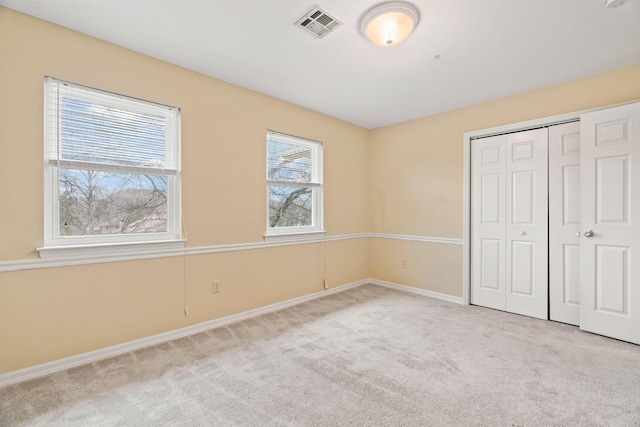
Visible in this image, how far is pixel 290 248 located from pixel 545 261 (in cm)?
289

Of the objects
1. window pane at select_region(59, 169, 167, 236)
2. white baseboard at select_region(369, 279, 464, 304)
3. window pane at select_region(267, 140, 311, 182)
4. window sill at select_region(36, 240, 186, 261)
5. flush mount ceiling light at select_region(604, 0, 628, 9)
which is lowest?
white baseboard at select_region(369, 279, 464, 304)

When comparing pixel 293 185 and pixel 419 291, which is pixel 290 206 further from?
pixel 419 291

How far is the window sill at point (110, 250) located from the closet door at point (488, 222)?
11.3 feet

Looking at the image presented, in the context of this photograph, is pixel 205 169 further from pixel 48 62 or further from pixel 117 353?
pixel 117 353

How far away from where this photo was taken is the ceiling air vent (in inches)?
77.4

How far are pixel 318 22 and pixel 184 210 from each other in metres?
1.98

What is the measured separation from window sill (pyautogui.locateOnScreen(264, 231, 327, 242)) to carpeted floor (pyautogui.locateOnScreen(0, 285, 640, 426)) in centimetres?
97

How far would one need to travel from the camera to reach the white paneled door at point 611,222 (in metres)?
2.55

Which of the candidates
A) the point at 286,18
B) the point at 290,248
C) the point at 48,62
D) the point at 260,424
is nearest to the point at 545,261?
the point at 290,248

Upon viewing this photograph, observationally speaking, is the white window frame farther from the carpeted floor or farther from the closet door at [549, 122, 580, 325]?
the closet door at [549, 122, 580, 325]

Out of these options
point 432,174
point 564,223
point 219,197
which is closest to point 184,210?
point 219,197

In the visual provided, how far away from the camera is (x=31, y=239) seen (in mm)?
2035

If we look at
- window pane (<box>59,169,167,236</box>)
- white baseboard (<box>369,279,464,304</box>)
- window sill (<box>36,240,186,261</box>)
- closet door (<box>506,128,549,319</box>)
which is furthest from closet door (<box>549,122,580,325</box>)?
window pane (<box>59,169,167,236</box>)

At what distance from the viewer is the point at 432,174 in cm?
401
